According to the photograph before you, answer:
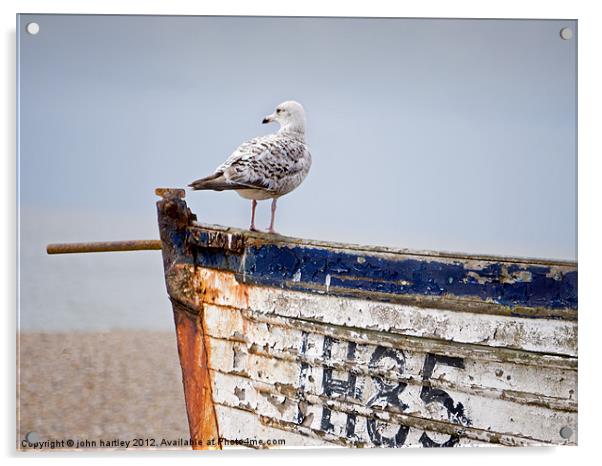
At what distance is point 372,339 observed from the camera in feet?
9.93

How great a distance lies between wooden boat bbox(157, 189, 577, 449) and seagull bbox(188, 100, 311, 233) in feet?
0.59

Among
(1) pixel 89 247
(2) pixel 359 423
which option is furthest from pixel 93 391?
(2) pixel 359 423

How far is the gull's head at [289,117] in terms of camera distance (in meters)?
3.38

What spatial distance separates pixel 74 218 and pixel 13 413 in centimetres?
74

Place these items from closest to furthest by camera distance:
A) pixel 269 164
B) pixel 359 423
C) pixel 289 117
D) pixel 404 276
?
pixel 404 276 < pixel 359 423 < pixel 269 164 < pixel 289 117

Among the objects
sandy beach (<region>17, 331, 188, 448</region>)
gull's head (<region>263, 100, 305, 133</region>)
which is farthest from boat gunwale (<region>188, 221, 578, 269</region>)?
sandy beach (<region>17, 331, 188, 448</region>)

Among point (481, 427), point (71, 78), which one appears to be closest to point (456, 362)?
point (481, 427)

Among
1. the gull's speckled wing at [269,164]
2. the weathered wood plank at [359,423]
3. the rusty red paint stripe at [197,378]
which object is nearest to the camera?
the weathered wood plank at [359,423]

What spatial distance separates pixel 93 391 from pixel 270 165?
1087 mm

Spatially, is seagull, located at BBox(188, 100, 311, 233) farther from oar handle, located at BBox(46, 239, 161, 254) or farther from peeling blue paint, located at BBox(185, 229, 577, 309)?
oar handle, located at BBox(46, 239, 161, 254)

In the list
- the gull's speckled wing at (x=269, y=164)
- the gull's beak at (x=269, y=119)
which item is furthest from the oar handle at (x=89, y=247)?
the gull's beak at (x=269, y=119)

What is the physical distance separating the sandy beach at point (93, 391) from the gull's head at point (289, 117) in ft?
3.18

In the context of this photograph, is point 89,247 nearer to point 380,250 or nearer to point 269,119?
point 269,119

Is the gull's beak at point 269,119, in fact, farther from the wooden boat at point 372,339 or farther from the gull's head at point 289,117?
the wooden boat at point 372,339
